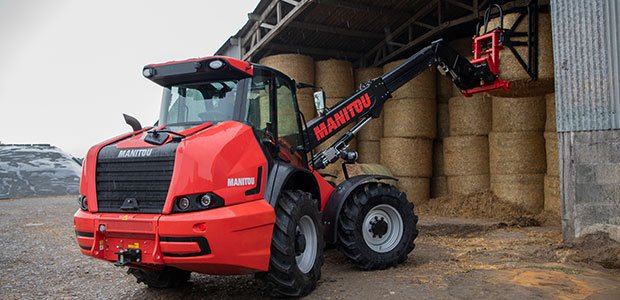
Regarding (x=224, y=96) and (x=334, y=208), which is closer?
(x=224, y=96)

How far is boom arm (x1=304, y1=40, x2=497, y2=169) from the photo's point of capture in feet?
20.6

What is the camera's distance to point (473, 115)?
10.7 m

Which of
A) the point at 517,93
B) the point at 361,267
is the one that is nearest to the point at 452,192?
the point at 517,93

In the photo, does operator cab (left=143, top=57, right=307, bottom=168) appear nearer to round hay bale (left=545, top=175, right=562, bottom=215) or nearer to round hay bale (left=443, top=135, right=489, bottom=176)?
round hay bale (left=545, top=175, right=562, bottom=215)

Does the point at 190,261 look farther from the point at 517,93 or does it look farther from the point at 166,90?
the point at 517,93

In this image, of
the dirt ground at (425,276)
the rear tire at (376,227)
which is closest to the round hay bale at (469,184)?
the dirt ground at (425,276)

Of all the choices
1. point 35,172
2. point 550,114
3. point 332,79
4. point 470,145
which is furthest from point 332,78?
point 35,172

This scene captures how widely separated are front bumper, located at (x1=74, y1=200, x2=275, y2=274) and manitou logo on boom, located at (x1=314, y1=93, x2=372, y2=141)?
2.16m

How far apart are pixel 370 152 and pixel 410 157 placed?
1.16m

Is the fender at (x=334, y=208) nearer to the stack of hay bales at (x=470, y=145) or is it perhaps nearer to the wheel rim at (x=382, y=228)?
the wheel rim at (x=382, y=228)

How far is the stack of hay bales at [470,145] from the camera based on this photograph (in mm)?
10586

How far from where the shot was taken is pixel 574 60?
6.35 metres

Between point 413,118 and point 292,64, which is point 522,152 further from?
point 292,64

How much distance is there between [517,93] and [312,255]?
5.18 metres
